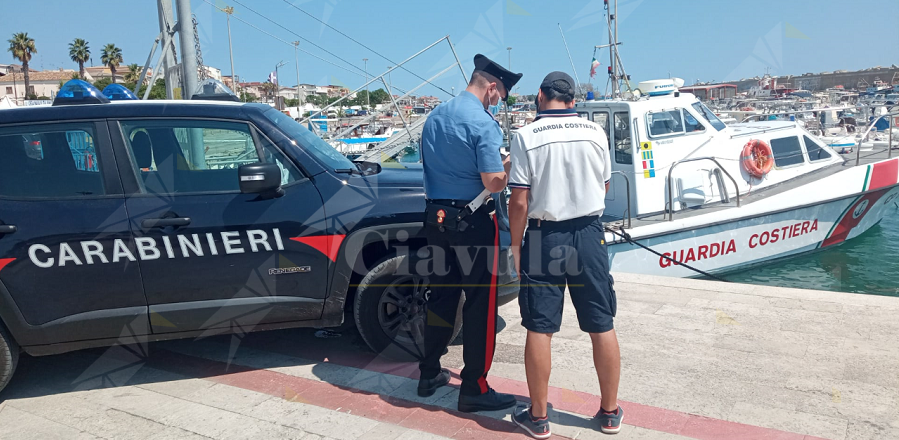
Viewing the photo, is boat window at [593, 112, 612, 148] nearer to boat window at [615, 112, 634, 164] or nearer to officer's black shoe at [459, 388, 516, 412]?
boat window at [615, 112, 634, 164]

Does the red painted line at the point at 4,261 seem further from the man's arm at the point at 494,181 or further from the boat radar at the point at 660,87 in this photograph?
the boat radar at the point at 660,87

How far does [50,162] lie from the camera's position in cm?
366

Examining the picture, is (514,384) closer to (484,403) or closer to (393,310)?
(484,403)

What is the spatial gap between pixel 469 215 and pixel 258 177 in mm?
1211

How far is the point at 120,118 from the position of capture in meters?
3.75

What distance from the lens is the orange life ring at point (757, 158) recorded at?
961cm

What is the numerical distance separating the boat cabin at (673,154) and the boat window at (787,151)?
0.02 meters

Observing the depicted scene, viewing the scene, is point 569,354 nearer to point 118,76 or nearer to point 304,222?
point 304,222

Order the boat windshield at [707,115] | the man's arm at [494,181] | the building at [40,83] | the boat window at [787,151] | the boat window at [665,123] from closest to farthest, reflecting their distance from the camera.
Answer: the man's arm at [494,181], the boat window at [665,123], the boat windshield at [707,115], the boat window at [787,151], the building at [40,83]

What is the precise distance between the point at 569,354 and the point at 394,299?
1231mm

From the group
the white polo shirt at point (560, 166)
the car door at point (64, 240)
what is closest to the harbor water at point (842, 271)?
the white polo shirt at point (560, 166)

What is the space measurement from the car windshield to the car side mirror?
1.27 ft

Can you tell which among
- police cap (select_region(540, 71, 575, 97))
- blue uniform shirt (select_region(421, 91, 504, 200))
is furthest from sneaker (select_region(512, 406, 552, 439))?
police cap (select_region(540, 71, 575, 97))

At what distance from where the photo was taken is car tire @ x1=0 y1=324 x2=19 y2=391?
3598mm
